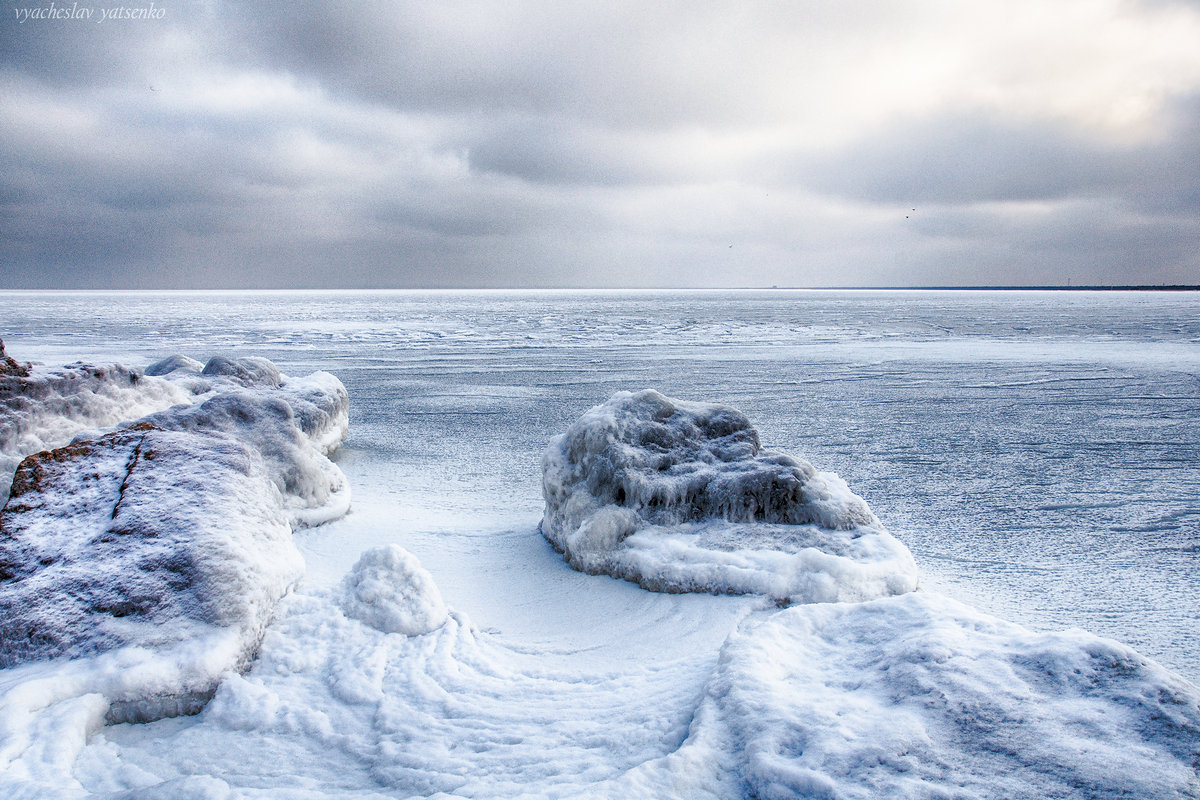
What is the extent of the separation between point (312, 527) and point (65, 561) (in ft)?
5.31

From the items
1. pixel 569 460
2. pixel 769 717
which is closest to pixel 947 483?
pixel 569 460

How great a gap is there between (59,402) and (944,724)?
508 centimetres

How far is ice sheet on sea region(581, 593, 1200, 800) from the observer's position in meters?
1.72

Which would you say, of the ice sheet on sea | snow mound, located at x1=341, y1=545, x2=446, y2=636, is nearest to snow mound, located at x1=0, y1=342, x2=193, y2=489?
snow mound, located at x1=341, y1=545, x2=446, y2=636

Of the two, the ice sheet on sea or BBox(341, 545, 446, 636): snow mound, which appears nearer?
the ice sheet on sea

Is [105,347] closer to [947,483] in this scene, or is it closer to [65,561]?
[65,561]

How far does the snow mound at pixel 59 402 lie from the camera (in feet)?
13.1

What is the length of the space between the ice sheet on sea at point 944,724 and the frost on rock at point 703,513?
2.91ft

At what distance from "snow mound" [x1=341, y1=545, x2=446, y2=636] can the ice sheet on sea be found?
1.30 m

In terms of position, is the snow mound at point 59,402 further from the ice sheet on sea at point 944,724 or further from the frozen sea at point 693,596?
the ice sheet on sea at point 944,724

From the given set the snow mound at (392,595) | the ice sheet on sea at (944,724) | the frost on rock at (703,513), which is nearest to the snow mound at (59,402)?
the snow mound at (392,595)

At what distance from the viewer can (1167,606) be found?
328cm

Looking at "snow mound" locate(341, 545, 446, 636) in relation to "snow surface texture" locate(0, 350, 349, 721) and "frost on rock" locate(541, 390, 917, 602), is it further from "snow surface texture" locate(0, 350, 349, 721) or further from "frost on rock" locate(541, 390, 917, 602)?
"frost on rock" locate(541, 390, 917, 602)

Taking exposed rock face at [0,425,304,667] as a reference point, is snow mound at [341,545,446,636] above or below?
below
